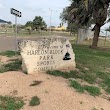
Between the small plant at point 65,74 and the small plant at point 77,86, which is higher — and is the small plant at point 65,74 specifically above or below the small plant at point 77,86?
above

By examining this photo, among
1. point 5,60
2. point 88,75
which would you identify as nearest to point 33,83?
point 88,75

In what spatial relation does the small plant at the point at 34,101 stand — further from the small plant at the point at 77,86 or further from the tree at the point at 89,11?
the tree at the point at 89,11

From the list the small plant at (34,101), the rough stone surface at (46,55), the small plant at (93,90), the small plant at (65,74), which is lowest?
the small plant at (93,90)

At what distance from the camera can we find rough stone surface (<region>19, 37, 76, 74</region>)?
8.25 m

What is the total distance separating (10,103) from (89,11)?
15.3 metres

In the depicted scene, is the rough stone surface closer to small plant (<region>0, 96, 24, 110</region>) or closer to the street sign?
small plant (<region>0, 96, 24, 110</region>)

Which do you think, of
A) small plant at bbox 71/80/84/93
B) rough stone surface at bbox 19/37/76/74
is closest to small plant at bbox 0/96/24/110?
small plant at bbox 71/80/84/93

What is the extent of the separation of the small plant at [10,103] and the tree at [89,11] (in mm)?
13767

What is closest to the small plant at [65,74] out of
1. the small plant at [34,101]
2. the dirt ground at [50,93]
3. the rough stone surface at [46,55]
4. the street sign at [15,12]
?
the rough stone surface at [46,55]

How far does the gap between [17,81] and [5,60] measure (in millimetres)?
2871

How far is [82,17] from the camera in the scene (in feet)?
70.7

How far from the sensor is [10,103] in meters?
6.28

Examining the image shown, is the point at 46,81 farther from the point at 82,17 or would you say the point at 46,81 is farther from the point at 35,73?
the point at 82,17

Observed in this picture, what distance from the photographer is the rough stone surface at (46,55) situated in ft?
27.1
